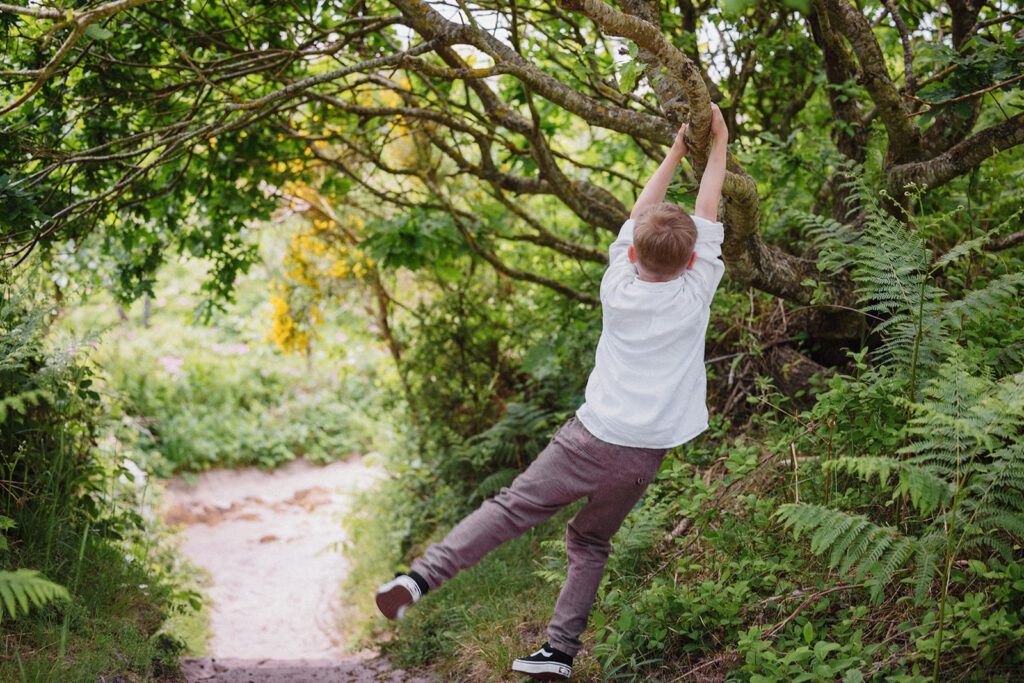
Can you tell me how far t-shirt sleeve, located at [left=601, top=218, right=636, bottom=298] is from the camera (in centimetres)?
296

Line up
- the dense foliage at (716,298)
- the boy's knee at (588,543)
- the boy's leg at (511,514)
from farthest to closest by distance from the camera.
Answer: the boy's knee at (588,543) → the boy's leg at (511,514) → the dense foliage at (716,298)

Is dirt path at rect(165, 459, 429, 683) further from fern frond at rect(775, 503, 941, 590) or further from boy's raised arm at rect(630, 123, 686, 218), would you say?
boy's raised arm at rect(630, 123, 686, 218)

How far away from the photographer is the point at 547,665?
10.3 ft

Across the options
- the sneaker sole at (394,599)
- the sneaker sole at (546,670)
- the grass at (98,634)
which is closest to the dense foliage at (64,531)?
the grass at (98,634)

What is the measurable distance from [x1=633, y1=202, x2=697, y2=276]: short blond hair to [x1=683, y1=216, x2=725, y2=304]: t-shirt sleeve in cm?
5

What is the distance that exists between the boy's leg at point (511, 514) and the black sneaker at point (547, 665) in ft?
1.71

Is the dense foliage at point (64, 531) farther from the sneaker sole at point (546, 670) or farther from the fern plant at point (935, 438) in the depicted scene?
the fern plant at point (935, 438)

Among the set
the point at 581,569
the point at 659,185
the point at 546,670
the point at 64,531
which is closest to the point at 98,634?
the point at 64,531

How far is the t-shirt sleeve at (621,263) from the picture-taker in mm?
2957

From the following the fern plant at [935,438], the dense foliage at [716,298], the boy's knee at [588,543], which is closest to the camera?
the fern plant at [935,438]

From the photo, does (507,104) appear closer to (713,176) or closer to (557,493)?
(713,176)

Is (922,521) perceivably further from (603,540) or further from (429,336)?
(429,336)

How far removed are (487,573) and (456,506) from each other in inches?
59.2

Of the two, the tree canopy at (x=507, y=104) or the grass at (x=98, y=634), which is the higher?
the tree canopy at (x=507, y=104)
